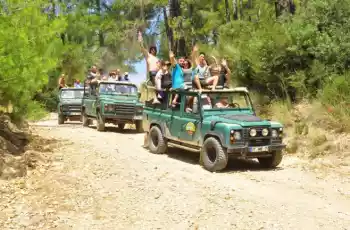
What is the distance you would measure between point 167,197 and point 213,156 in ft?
7.31

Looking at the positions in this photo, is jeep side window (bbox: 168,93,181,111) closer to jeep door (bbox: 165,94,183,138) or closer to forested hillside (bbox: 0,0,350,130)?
jeep door (bbox: 165,94,183,138)

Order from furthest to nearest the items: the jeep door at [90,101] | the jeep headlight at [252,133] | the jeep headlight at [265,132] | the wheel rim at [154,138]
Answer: the jeep door at [90,101]
the wheel rim at [154,138]
the jeep headlight at [265,132]
the jeep headlight at [252,133]

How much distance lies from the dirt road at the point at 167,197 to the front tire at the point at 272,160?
144mm

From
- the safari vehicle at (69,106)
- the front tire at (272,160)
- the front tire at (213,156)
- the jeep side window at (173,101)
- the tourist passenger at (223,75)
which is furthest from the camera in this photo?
the safari vehicle at (69,106)

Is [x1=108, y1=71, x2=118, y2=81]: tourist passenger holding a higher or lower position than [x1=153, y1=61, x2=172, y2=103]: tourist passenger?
higher

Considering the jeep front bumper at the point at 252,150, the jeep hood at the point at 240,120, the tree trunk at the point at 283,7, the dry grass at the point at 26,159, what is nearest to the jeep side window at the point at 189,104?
the jeep hood at the point at 240,120

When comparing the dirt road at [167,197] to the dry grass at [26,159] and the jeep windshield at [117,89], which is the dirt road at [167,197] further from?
the jeep windshield at [117,89]

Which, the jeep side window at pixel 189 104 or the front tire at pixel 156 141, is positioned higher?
the jeep side window at pixel 189 104

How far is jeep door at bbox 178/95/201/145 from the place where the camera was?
33.9 ft

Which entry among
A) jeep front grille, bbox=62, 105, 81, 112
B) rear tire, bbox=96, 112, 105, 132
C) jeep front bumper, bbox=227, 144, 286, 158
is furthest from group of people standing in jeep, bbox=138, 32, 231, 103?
jeep front grille, bbox=62, 105, 81, 112

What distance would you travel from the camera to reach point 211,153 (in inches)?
391

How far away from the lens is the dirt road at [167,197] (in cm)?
682

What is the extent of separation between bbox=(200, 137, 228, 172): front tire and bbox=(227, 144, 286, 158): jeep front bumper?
0.56 ft

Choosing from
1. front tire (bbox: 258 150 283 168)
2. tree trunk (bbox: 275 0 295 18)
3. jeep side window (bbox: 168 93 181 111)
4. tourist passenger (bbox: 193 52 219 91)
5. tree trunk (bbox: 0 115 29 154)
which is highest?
tree trunk (bbox: 275 0 295 18)
